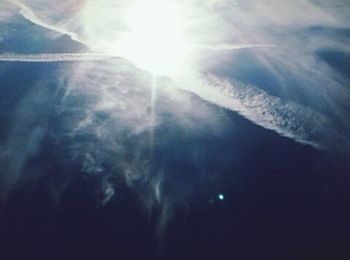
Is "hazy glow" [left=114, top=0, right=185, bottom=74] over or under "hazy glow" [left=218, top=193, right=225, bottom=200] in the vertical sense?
under

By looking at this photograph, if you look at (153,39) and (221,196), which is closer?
(221,196)

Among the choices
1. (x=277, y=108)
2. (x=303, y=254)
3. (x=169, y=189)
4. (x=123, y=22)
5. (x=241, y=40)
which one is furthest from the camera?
(x=123, y=22)

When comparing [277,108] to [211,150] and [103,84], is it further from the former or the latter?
[103,84]

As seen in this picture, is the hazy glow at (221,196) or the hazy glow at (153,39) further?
the hazy glow at (153,39)

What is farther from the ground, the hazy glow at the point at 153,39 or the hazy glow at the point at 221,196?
the hazy glow at the point at 221,196

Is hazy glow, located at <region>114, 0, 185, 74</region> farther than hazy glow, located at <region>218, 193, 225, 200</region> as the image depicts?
Yes

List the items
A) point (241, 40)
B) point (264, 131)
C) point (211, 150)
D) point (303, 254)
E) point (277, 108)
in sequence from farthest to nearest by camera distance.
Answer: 1. point (241, 40)
2. point (277, 108)
3. point (264, 131)
4. point (211, 150)
5. point (303, 254)

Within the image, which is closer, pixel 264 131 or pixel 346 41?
pixel 264 131

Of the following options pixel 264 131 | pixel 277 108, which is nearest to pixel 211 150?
pixel 264 131
